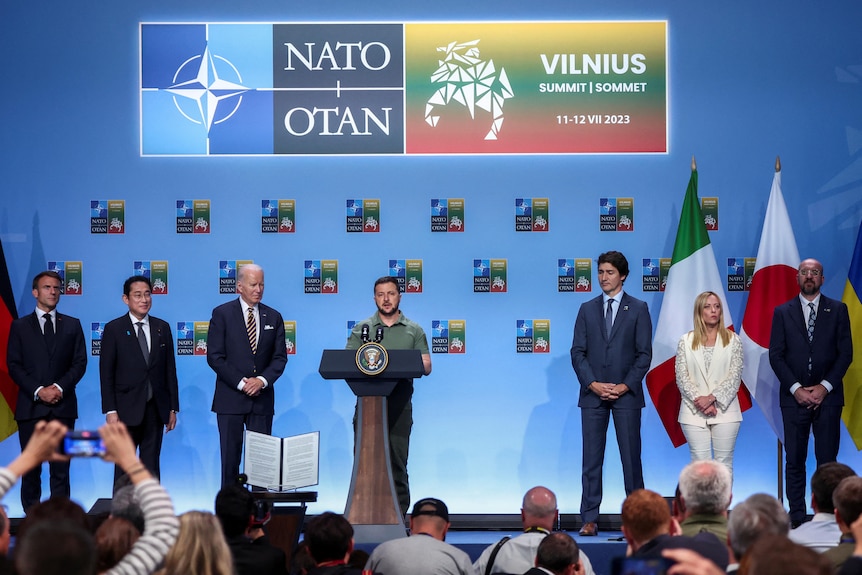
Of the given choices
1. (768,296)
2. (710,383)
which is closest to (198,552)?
(710,383)

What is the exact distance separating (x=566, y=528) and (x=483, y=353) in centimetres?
137

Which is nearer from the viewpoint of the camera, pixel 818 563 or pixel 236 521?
pixel 818 563

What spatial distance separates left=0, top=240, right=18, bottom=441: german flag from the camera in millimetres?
7395

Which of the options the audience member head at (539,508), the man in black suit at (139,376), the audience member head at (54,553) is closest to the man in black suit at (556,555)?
the audience member head at (539,508)

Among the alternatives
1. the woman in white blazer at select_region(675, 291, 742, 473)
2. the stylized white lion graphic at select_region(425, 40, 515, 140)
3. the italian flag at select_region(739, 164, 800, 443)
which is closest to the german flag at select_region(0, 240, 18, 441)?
the stylized white lion graphic at select_region(425, 40, 515, 140)

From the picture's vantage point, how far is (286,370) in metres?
7.76

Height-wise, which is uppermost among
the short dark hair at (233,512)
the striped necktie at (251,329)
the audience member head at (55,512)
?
the striped necktie at (251,329)

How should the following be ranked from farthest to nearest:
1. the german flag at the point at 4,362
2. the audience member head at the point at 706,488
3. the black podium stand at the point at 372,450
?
the german flag at the point at 4,362, the black podium stand at the point at 372,450, the audience member head at the point at 706,488

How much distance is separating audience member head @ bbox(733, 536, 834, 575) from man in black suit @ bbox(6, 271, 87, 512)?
5.58 meters

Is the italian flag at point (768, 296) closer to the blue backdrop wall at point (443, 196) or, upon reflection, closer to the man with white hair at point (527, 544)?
the blue backdrop wall at point (443, 196)

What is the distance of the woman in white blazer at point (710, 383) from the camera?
6770 millimetres

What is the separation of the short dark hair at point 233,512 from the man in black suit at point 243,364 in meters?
2.88

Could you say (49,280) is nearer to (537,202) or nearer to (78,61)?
(78,61)

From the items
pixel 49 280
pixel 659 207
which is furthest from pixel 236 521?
pixel 659 207
